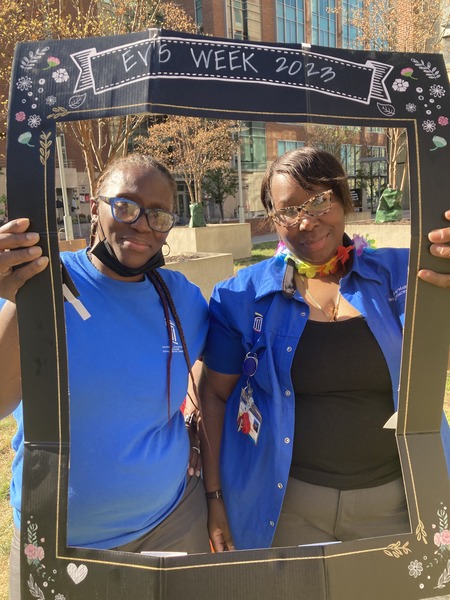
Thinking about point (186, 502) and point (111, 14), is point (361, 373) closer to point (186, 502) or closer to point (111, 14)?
point (186, 502)

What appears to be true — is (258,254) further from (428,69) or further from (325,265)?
(428,69)

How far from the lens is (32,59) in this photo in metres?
1.15

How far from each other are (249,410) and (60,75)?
1154mm

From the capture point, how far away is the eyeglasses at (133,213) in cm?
143

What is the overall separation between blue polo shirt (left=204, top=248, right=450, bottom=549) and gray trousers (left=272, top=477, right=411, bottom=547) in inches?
3.1

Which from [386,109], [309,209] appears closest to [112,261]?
[309,209]

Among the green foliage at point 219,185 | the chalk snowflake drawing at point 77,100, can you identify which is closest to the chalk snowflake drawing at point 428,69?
the chalk snowflake drawing at point 77,100

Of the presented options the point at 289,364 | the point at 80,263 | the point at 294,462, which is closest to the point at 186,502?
the point at 294,462

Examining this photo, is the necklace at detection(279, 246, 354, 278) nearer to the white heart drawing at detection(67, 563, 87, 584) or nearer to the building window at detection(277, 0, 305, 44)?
the white heart drawing at detection(67, 563, 87, 584)

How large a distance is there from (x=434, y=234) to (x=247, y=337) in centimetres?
69

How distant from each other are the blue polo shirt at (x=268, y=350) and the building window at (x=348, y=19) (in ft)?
43.4

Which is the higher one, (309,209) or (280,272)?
(309,209)

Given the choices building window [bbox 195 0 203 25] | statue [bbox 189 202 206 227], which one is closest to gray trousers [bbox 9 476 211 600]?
statue [bbox 189 202 206 227]

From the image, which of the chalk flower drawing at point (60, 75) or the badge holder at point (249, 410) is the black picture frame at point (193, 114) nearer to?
the chalk flower drawing at point (60, 75)
